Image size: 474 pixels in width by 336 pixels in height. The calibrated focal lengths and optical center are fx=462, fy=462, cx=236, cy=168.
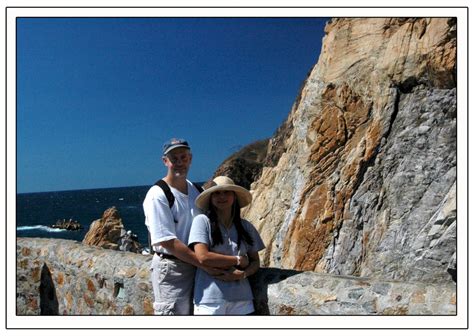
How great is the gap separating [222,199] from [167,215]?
0.48 metres

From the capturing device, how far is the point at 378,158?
12.8 meters

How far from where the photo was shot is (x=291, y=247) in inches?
570

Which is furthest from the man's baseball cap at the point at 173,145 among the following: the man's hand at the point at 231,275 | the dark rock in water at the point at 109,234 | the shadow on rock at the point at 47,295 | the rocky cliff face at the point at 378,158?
the dark rock in water at the point at 109,234

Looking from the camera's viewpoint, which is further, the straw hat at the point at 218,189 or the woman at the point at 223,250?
the straw hat at the point at 218,189

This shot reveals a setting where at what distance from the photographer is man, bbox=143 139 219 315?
384 cm

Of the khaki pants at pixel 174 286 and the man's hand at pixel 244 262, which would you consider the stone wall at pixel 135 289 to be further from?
the khaki pants at pixel 174 286

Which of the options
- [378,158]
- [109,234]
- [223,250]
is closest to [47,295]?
[223,250]

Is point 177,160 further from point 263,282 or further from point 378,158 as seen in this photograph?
point 378,158

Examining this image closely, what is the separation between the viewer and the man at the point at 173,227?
384cm

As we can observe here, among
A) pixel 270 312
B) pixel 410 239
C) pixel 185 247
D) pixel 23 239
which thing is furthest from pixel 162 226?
pixel 410 239

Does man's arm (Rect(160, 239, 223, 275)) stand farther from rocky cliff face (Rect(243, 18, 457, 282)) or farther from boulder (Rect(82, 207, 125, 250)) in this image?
boulder (Rect(82, 207, 125, 250))

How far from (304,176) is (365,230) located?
119 inches

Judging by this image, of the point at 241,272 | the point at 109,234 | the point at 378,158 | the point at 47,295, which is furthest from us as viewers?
the point at 109,234

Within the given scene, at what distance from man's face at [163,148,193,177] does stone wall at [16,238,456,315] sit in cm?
127
